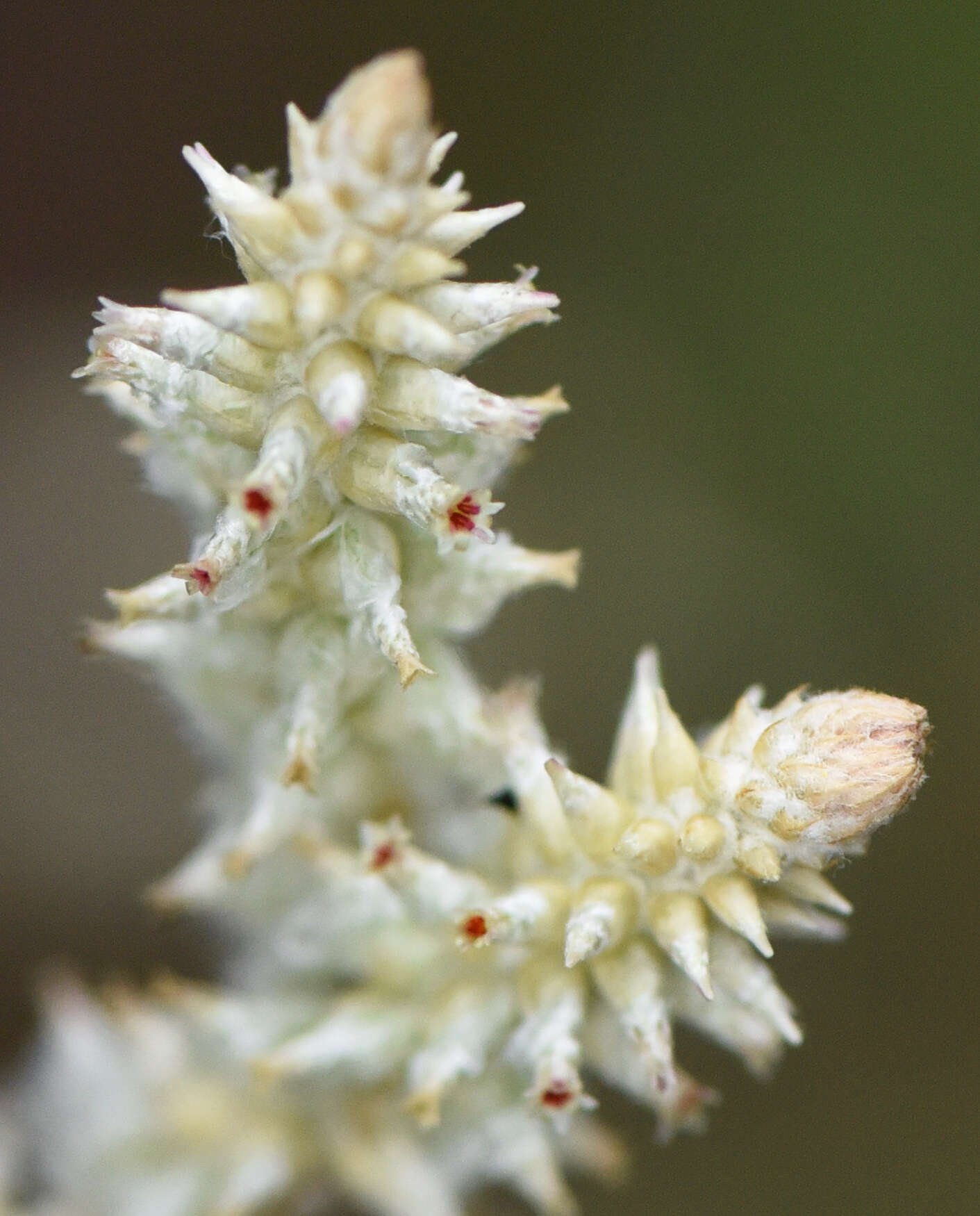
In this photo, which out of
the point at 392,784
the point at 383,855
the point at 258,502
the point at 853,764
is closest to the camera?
the point at 258,502

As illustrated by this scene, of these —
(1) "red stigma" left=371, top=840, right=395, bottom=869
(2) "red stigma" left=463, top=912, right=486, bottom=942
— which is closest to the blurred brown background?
(1) "red stigma" left=371, top=840, right=395, bottom=869

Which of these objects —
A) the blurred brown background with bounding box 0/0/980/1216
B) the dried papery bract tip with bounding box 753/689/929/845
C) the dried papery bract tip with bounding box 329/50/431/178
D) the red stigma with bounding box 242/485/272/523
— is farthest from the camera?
the blurred brown background with bounding box 0/0/980/1216

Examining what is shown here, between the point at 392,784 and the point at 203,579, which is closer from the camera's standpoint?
the point at 203,579

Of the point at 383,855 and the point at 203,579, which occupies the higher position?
the point at 203,579

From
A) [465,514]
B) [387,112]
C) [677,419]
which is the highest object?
[677,419]

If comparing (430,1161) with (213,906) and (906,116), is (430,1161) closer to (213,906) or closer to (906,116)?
(213,906)

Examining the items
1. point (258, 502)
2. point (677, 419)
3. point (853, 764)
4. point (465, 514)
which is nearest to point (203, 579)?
point (258, 502)

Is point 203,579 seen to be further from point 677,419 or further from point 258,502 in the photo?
point 677,419

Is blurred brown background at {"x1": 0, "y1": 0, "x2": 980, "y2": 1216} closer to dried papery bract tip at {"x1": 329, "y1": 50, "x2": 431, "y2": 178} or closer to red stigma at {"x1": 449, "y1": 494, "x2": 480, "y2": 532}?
red stigma at {"x1": 449, "y1": 494, "x2": 480, "y2": 532}
